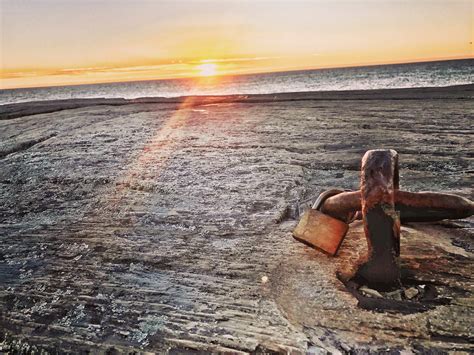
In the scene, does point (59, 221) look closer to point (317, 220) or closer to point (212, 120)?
point (317, 220)

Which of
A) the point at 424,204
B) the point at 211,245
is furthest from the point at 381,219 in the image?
the point at 211,245

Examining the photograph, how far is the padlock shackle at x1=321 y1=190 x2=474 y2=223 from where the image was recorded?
1399 millimetres

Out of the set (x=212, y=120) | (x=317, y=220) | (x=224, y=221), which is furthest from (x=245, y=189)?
(x=212, y=120)

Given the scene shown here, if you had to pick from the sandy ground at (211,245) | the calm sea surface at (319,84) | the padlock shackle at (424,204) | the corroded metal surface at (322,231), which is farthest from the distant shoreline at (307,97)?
the calm sea surface at (319,84)

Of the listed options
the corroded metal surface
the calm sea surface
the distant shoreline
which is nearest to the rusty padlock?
the corroded metal surface

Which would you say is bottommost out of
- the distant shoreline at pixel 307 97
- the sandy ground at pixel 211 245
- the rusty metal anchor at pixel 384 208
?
the sandy ground at pixel 211 245

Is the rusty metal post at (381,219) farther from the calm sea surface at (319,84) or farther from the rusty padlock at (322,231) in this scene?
the calm sea surface at (319,84)

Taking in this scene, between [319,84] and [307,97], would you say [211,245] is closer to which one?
[307,97]

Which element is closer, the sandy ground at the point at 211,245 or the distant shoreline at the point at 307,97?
the sandy ground at the point at 211,245

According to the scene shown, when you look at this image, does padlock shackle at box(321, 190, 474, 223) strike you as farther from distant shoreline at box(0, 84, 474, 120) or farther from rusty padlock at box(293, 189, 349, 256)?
distant shoreline at box(0, 84, 474, 120)

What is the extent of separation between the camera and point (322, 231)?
1640 mm

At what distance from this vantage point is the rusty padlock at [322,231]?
5.32ft

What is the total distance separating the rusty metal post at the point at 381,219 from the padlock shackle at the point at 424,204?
0.25 ft

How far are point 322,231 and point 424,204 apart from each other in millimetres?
420
